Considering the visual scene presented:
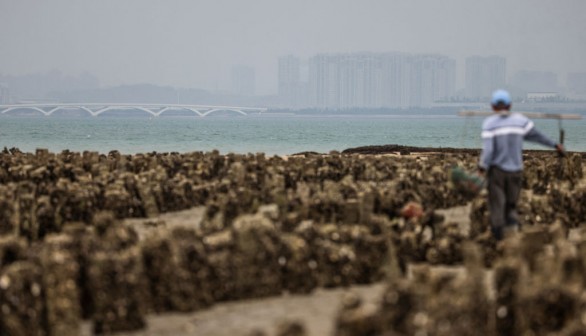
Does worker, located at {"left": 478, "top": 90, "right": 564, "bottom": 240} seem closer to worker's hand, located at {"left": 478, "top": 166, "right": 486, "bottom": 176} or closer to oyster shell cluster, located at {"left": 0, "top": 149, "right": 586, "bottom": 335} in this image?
worker's hand, located at {"left": 478, "top": 166, "right": 486, "bottom": 176}

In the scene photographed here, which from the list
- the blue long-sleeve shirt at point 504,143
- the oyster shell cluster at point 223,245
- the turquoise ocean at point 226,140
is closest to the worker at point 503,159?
the blue long-sleeve shirt at point 504,143

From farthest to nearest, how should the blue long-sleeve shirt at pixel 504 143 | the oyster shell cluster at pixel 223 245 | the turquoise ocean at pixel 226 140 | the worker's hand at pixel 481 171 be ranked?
1. the turquoise ocean at pixel 226 140
2. the worker's hand at pixel 481 171
3. the blue long-sleeve shirt at pixel 504 143
4. the oyster shell cluster at pixel 223 245

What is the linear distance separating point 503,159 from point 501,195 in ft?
1.59

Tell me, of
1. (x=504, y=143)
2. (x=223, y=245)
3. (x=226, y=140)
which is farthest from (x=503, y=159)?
(x=226, y=140)

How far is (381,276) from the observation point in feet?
39.9

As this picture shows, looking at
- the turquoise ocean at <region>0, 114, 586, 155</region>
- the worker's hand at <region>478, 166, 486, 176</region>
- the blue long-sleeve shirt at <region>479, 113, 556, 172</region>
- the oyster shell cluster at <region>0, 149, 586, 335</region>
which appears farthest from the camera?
the turquoise ocean at <region>0, 114, 586, 155</region>

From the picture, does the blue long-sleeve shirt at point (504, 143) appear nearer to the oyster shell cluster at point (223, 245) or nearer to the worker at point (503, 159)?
the worker at point (503, 159)

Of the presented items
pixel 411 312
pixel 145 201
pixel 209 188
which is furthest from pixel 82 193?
pixel 411 312

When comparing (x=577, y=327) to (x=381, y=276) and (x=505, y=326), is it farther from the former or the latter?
(x=381, y=276)

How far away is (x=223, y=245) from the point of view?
36.9ft

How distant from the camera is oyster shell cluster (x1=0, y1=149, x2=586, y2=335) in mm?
9330

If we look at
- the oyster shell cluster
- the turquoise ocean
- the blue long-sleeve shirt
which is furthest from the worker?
the turquoise ocean

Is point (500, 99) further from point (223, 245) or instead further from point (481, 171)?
point (223, 245)

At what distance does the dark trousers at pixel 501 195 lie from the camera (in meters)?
13.4
